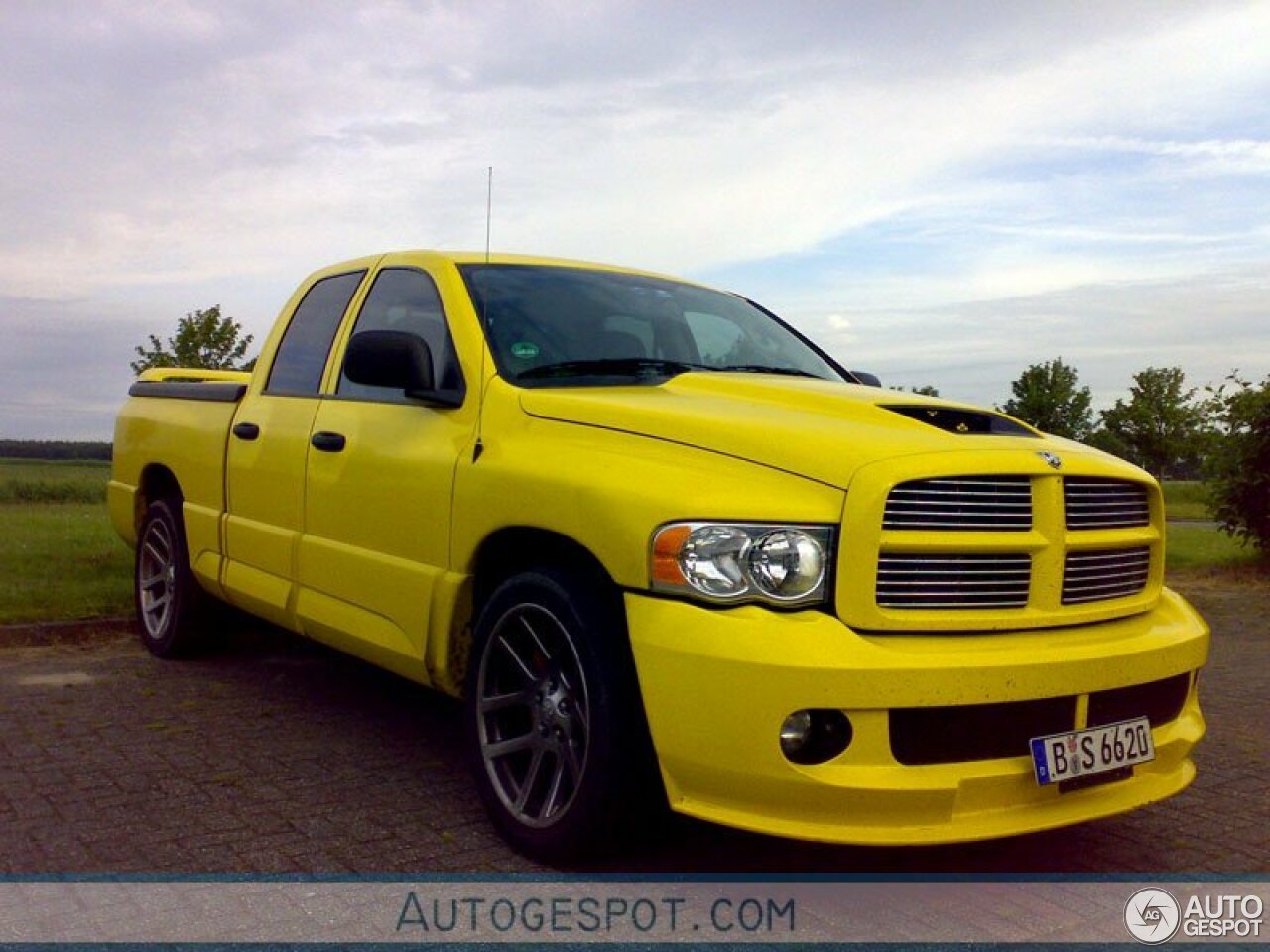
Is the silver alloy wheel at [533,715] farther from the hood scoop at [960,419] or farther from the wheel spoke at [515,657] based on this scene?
the hood scoop at [960,419]

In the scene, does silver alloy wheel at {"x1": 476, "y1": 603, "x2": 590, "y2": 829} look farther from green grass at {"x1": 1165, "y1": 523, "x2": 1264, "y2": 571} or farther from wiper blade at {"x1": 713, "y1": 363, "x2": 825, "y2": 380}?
green grass at {"x1": 1165, "y1": 523, "x2": 1264, "y2": 571}

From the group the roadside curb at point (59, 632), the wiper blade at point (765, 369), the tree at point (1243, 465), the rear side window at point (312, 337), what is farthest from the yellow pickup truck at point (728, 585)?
the tree at point (1243, 465)

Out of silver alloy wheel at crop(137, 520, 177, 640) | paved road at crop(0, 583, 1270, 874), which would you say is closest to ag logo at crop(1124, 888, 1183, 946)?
paved road at crop(0, 583, 1270, 874)

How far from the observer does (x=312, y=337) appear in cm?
577

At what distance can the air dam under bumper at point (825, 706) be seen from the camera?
3205 mm

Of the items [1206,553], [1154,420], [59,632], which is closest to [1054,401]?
[1154,420]

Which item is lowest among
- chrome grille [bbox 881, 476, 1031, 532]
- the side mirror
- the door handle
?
the door handle

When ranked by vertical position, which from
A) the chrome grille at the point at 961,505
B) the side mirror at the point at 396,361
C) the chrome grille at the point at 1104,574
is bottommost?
the chrome grille at the point at 1104,574

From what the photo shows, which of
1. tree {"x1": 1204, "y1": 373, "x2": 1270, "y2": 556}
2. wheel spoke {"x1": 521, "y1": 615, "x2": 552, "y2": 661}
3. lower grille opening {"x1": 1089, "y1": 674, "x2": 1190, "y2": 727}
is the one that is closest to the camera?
lower grille opening {"x1": 1089, "y1": 674, "x2": 1190, "y2": 727}

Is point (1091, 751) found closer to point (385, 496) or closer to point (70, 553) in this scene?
point (385, 496)

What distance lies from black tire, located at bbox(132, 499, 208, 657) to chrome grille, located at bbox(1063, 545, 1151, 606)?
15.1 ft

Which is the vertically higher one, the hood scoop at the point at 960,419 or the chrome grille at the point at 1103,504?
the hood scoop at the point at 960,419

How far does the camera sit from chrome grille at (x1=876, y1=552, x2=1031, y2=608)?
11.0 ft

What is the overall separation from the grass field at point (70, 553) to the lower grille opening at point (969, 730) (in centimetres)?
605
